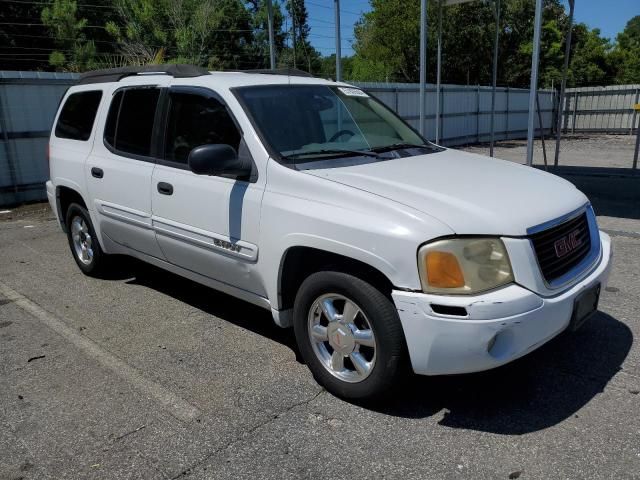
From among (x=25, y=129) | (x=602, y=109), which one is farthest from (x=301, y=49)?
(x=25, y=129)

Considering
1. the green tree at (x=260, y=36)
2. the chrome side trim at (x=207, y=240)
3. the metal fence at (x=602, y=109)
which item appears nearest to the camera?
the chrome side trim at (x=207, y=240)

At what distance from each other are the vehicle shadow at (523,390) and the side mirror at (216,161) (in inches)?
64.1

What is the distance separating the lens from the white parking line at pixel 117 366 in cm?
322

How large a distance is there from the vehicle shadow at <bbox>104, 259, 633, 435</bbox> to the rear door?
136 cm

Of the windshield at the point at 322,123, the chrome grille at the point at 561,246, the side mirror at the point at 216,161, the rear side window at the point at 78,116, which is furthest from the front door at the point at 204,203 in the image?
the chrome grille at the point at 561,246

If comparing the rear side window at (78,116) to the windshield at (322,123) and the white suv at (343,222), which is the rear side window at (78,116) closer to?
the white suv at (343,222)

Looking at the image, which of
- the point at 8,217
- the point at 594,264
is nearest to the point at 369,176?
the point at 594,264

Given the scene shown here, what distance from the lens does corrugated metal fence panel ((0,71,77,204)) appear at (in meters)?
10.1

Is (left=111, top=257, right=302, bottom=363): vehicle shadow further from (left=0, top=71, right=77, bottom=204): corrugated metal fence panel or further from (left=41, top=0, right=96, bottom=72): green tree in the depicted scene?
(left=41, top=0, right=96, bottom=72): green tree

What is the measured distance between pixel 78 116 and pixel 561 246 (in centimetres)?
453

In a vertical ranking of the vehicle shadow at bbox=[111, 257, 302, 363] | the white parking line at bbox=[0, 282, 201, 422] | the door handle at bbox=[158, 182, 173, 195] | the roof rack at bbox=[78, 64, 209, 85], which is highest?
the roof rack at bbox=[78, 64, 209, 85]

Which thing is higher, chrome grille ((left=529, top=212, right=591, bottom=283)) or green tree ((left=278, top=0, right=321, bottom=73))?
green tree ((left=278, top=0, right=321, bottom=73))

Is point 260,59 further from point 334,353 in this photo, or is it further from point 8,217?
point 334,353

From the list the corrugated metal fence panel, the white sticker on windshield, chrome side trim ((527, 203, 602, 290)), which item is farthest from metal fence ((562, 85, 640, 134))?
chrome side trim ((527, 203, 602, 290))
